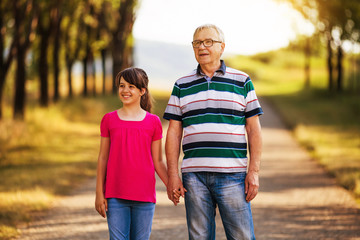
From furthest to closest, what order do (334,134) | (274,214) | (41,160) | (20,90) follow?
(20,90)
(334,134)
(41,160)
(274,214)

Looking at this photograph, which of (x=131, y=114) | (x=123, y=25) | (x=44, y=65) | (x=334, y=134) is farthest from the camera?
(x=44, y=65)

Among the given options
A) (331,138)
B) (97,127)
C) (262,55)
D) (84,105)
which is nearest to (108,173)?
(331,138)

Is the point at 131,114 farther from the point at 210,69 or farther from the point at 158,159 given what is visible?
the point at 210,69

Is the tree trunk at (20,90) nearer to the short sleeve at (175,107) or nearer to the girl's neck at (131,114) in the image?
the girl's neck at (131,114)

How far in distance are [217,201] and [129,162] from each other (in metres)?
0.69

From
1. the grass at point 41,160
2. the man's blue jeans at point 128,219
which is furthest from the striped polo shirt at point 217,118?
the grass at point 41,160

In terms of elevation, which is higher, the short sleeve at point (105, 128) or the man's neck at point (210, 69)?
the man's neck at point (210, 69)

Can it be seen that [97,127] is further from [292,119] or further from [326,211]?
[326,211]

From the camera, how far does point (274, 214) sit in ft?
22.7

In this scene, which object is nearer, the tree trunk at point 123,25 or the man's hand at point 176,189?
the man's hand at point 176,189

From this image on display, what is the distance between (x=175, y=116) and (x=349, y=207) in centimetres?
435

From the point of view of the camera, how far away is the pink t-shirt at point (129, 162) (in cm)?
377

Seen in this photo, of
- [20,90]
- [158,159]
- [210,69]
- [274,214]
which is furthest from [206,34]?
[20,90]

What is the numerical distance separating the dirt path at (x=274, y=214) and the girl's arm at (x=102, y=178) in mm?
2055
